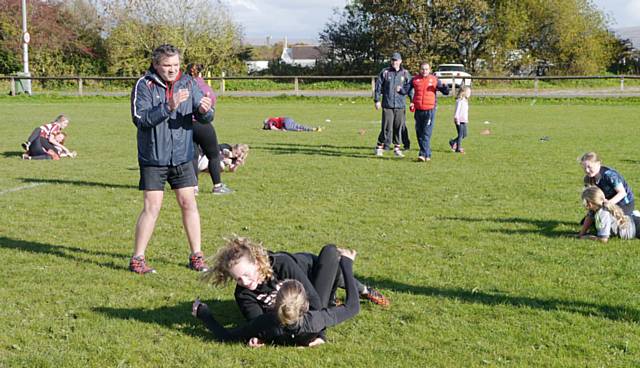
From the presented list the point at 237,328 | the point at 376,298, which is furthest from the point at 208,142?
the point at 237,328

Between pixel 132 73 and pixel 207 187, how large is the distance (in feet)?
143

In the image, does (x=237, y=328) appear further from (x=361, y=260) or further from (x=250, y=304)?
(x=361, y=260)

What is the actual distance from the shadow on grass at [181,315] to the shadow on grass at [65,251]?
4.14 feet

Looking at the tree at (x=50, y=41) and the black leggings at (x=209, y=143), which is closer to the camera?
the black leggings at (x=209, y=143)

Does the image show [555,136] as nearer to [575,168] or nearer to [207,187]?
[575,168]

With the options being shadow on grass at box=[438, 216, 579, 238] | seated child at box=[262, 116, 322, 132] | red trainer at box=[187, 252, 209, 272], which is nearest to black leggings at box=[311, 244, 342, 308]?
red trainer at box=[187, 252, 209, 272]

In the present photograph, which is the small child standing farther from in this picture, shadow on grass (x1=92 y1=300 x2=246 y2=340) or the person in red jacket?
shadow on grass (x1=92 y1=300 x2=246 y2=340)

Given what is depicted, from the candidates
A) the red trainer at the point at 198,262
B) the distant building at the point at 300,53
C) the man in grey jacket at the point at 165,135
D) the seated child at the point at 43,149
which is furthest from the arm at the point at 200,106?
the distant building at the point at 300,53

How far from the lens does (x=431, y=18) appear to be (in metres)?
53.2

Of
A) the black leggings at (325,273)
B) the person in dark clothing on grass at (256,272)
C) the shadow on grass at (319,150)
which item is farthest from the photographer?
the shadow on grass at (319,150)

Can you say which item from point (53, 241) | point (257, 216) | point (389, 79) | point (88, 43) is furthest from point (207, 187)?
point (88, 43)

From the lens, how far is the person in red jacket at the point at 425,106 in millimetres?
14258

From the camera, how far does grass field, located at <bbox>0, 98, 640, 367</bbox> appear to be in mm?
4848

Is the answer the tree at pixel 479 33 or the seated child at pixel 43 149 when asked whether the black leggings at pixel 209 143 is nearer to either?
the seated child at pixel 43 149
